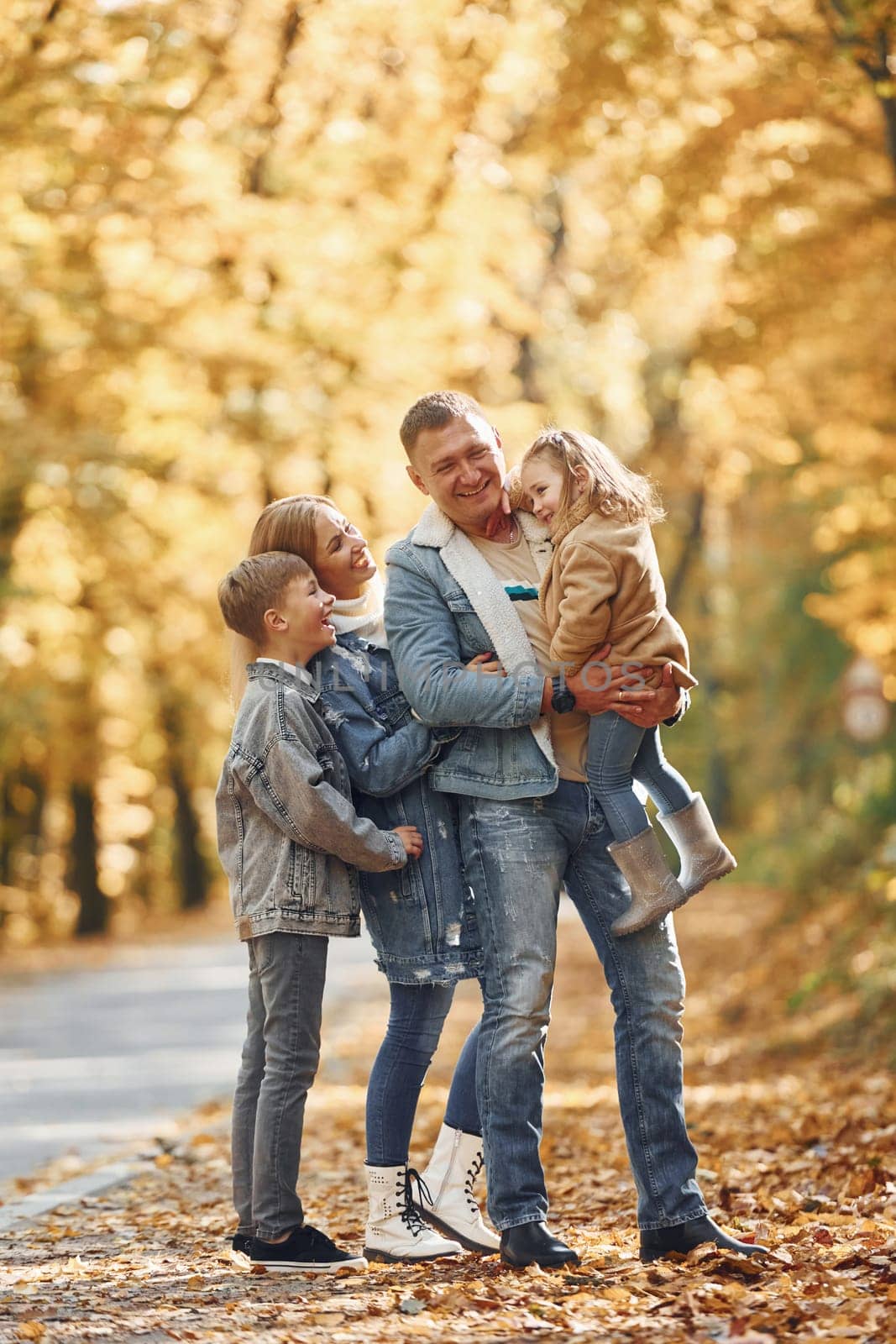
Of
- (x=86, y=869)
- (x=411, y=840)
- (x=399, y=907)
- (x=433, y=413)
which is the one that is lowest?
(x=86, y=869)

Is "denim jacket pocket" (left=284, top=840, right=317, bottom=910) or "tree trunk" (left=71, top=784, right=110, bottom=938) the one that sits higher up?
"denim jacket pocket" (left=284, top=840, right=317, bottom=910)

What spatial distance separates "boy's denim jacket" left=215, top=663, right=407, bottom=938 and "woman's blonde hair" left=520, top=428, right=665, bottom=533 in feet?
3.00

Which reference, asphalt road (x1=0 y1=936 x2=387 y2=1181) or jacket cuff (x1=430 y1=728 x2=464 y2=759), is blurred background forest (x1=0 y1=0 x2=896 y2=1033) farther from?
jacket cuff (x1=430 y1=728 x2=464 y2=759)

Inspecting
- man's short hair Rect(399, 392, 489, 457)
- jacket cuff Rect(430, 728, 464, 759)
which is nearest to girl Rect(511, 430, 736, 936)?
man's short hair Rect(399, 392, 489, 457)

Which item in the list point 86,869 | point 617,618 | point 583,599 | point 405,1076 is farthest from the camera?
point 86,869

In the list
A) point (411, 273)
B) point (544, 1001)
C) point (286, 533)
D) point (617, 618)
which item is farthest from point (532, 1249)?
point (411, 273)

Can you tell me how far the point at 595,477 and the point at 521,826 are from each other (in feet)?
3.04

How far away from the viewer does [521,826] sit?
4.63m

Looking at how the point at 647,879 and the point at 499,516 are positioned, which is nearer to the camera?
the point at 647,879

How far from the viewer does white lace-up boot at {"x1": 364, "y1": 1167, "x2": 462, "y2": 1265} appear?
493cm

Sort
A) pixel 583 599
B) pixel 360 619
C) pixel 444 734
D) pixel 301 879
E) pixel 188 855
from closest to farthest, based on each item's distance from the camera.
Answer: pixel 583 599
pixel 444 734
pixel 301 879
pixel 360 619
pixel 188 855

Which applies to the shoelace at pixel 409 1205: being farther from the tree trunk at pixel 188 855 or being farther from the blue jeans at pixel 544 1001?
the tree trunk at pixel 188 855

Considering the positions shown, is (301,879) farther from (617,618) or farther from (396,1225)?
(617,618)

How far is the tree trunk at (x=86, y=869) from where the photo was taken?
25797mm
